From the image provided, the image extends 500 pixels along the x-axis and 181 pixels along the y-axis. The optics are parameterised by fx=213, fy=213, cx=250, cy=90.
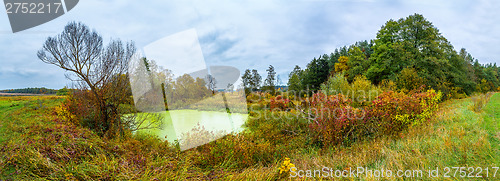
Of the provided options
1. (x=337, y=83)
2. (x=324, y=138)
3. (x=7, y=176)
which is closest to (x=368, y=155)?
(x=324, y=138)

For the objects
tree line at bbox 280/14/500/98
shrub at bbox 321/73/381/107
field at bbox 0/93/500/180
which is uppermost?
tree line at bbox 280/14/500/98

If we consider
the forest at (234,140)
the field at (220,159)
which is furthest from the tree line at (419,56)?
the field at (220,159)

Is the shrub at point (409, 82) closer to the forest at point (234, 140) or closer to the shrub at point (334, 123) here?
the forest at point (234, 140)

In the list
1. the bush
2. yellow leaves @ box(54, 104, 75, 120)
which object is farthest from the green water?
the bush

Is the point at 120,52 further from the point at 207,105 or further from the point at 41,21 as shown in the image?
the point at 207,105

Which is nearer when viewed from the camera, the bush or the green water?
the bush

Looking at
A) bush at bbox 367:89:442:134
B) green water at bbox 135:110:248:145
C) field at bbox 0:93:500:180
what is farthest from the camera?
green water at bbox 135:110:248:145

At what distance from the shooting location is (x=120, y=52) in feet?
20.0

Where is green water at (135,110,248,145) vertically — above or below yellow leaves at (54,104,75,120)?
below

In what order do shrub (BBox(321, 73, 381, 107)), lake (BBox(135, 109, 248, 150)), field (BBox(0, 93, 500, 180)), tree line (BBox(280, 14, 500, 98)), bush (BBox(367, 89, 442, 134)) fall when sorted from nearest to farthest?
field (BBox(0, 93, 500, 180)) < lake (BBox(135, 109, 248, 150)) < bush (BBox(367, 89, 442, 134)) < shrub (BBox(321, 73, 381, 107)) < tree line (BBox(280, 14, 500, 98))

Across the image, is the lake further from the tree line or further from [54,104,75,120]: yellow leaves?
the tree line

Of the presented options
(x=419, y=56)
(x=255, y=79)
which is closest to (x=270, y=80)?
(x=255, y=79)

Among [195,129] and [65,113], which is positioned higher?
[65,113]

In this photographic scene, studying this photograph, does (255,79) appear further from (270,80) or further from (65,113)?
(65,113)
